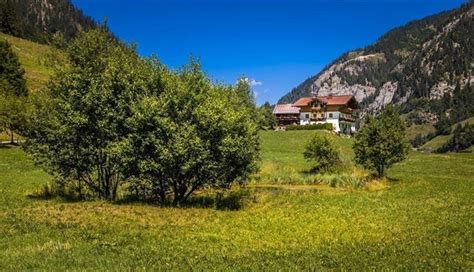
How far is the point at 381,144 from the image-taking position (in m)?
60.2

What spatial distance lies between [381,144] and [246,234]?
→ 1632 inches

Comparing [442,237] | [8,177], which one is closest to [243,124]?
[442,237]

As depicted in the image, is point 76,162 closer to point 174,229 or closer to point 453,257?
point 174,229

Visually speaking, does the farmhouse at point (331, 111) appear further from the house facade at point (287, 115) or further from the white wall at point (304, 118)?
the house facade at point (287, 115)

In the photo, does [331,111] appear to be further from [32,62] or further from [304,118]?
[32,62]

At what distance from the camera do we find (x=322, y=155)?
6800 centimetres

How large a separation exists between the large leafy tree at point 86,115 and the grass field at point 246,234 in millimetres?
3638

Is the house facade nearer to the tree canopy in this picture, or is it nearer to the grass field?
the grass field

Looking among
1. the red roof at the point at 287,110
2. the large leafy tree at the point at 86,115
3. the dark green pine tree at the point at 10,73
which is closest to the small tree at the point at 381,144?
the large leafy tree at the point at 86,115

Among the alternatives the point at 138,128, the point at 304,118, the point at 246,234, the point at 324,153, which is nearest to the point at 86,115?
the point at 138,128

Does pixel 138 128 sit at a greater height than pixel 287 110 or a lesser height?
lesser

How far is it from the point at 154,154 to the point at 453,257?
20.2 meters

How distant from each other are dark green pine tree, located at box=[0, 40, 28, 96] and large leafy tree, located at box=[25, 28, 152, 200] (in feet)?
184

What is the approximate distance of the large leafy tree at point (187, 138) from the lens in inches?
1241
